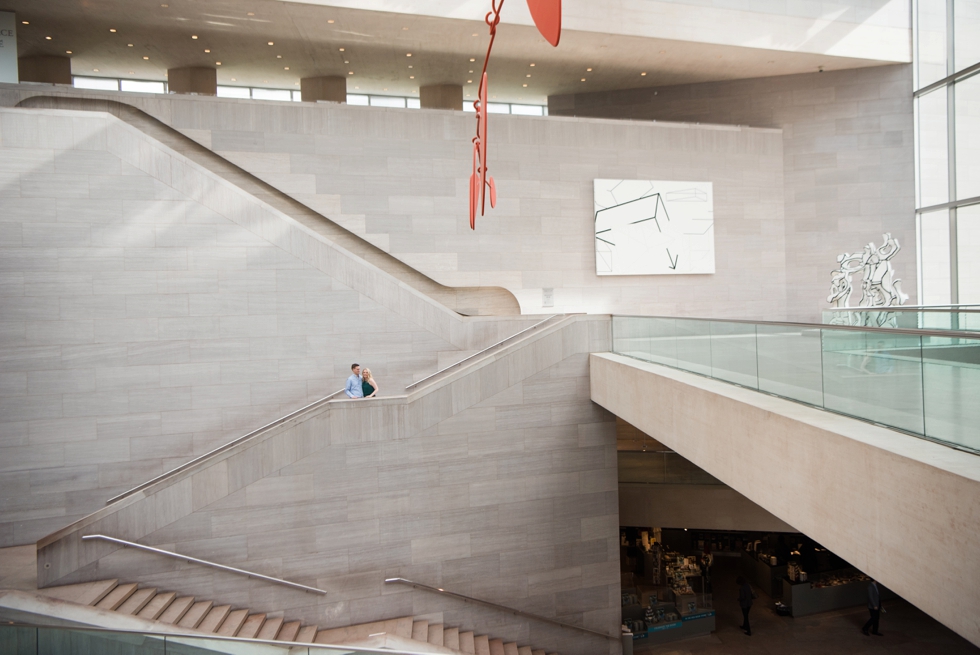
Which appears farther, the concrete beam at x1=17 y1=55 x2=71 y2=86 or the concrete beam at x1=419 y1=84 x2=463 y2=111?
the concrete beam at x1=419 y1=84 x2=463 y2=111

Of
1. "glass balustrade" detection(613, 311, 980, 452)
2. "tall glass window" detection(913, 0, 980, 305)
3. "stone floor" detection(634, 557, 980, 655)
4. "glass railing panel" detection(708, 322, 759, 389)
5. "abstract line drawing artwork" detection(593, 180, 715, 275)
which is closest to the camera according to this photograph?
"glass balustrade" detection(613, 311, 980, 452)

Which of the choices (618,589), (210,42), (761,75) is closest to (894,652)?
(618,589)

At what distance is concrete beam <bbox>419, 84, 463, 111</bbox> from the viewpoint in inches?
762

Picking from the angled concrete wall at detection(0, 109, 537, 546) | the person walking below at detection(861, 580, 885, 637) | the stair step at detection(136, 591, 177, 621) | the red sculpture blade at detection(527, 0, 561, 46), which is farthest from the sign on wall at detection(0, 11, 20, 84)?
the person walking below at detection(861, 580, 885, 637)

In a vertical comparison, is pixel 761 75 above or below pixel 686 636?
above

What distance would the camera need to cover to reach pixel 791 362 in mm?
5801

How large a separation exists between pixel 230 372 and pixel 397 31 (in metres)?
9.62

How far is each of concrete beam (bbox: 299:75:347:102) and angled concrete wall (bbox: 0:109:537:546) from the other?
9.07 meters

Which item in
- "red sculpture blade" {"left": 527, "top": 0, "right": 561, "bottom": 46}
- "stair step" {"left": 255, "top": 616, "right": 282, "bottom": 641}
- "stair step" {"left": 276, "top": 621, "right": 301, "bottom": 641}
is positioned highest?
"red sculpture blade" {"left": 527, "top": 0, "right": 561, "bottom": 46}

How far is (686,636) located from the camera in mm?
13016

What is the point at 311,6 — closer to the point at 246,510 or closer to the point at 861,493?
the point at 246,510

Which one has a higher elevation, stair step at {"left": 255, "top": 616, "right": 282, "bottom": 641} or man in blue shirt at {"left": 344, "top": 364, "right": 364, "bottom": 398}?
man in blue shirt at {"left": 344, "top": 364, "right": 364, "bottom": 398}

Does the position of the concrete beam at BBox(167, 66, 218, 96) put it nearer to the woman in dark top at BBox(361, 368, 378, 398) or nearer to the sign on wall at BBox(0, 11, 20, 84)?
the sign on wall at BBox(0, 11, 20, 84)

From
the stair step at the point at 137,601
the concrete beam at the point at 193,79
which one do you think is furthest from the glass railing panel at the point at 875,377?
the concrete beam at the point at 193,79
